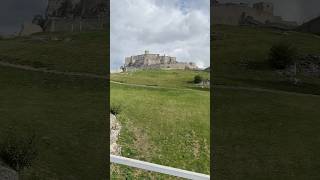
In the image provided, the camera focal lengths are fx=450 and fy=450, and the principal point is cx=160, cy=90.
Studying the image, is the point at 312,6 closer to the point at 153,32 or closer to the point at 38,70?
the point at 153,32

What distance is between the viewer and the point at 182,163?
178 inches

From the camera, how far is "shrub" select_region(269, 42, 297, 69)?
11.3ft

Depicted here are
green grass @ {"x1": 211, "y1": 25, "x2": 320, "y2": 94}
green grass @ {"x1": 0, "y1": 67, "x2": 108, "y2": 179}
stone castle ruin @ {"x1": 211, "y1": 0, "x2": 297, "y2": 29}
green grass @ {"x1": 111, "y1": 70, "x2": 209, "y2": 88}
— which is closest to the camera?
green grass @ {"x1": 211, "y1": 25, "x2": 320, "y2": 94}

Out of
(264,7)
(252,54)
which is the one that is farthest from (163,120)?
(264,7)

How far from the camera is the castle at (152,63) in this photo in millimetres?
4363

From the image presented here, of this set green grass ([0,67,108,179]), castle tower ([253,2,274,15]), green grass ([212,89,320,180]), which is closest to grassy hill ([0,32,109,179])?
green grass ([0,67,108,179])

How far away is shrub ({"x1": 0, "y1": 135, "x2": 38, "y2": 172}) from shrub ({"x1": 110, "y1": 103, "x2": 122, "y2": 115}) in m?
0.88

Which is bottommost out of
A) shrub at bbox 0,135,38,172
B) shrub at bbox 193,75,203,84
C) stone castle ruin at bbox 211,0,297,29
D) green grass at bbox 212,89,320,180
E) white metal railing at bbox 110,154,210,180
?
white metal railing at bbox 110,154,210,180

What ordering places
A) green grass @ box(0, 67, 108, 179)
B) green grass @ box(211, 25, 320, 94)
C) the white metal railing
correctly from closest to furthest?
1. green grass @ box(211, 25, 320, 94)
2. the white metal railing
3. green grass @ box(0, 67, 108, 179)

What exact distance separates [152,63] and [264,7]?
4.30 ft

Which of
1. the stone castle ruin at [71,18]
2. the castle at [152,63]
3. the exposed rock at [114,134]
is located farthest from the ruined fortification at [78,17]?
the exposed rock at [114,134]

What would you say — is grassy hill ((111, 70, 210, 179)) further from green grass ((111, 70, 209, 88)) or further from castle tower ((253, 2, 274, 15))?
castle tower ((253, 2, 274, 15))

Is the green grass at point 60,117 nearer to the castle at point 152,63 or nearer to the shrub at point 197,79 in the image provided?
the castle at point 152,63

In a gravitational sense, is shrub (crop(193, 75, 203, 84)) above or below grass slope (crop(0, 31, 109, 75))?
below
